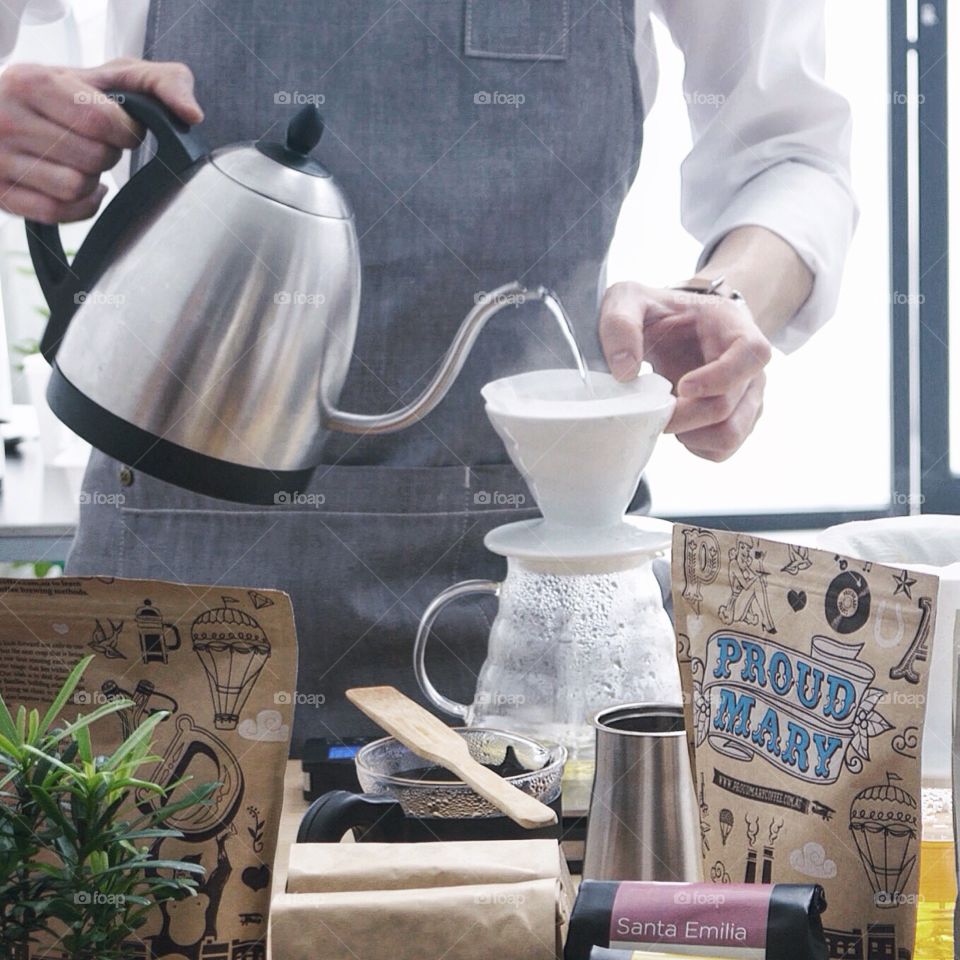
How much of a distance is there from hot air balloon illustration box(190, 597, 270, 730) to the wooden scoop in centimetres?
10

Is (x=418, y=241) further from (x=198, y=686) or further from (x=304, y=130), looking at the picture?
(x=198, y=686)

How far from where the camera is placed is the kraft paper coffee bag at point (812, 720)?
0.42 meters

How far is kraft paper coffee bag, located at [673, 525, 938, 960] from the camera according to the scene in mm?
425

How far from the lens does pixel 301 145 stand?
A: 2.91ft

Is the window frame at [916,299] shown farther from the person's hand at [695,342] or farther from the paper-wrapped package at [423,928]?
the paper-wrapped package at [423,928]

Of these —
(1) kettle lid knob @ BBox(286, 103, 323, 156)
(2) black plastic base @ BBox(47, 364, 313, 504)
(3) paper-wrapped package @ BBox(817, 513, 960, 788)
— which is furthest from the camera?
(2) black plastic base @ BBox(47, 364, 313, 504)

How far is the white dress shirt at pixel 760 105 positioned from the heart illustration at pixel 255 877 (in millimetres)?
859

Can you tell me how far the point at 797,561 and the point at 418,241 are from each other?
717 mm

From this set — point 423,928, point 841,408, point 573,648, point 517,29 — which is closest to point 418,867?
point 423,928

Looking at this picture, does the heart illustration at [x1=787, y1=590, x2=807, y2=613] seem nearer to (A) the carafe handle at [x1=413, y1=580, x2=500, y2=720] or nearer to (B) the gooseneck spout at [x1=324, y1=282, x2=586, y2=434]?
(A) the carafe handle at [x1=413, y1=580, x2=500, y2=720]

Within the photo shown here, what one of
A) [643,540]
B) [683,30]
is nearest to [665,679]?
[643,540]

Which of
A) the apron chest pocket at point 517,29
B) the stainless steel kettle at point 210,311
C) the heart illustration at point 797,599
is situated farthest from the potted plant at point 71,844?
the apron chest pocket at point 517,29

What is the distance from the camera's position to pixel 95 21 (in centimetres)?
113

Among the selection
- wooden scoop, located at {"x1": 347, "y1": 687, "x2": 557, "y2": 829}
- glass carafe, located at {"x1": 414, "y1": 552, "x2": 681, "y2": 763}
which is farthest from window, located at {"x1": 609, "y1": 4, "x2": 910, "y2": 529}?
wooden scoop, located at {"x1": 347, "y1": 687, "x2": 557, "y2": 829}
